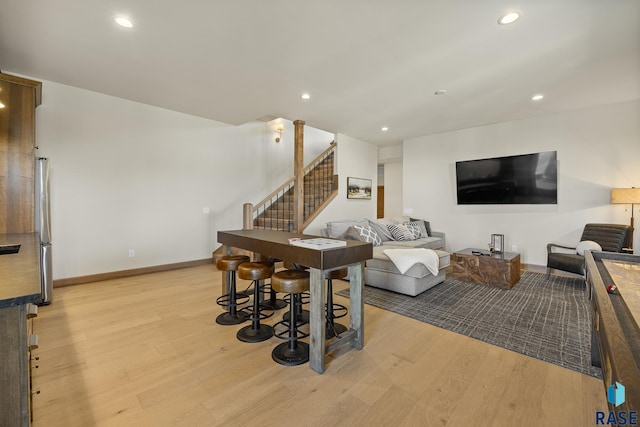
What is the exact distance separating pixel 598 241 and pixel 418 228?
8.82 ft

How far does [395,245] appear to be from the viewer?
192 inches

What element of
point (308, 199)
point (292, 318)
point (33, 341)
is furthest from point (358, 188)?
point (33, 341)

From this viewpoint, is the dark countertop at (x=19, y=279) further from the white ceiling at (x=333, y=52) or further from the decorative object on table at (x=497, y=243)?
the decorative object on table at (x=497, y=243)

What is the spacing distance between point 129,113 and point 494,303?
5.73 metres

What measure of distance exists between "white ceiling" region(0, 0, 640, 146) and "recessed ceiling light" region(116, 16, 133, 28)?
5 centimetres

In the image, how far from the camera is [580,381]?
6.16 feet

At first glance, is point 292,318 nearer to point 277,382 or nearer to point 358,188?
point 277,382

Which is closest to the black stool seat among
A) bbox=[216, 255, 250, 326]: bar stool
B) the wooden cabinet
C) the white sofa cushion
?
Answer: bbox=[216, 255, 250, 326]: bar stool

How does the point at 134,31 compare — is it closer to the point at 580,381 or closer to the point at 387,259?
the point at 387,259

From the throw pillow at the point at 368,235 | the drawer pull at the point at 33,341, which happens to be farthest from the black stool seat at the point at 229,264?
the throw pillow at the point at 368,235

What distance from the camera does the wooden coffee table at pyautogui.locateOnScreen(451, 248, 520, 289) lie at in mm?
3900

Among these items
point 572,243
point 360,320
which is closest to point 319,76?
point 360,320

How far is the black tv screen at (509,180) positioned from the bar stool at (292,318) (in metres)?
4.66

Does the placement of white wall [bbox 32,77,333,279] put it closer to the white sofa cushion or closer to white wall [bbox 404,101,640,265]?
the white sofa cushion
